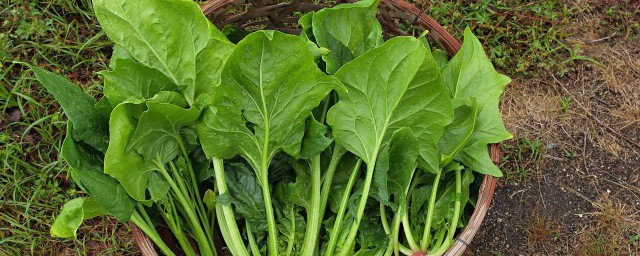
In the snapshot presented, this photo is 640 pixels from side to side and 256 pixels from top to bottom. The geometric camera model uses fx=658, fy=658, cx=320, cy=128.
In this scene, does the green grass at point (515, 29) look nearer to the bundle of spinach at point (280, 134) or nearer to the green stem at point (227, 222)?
the bundle of spinach at point (280, 134)

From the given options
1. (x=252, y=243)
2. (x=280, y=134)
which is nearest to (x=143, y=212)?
(x=252, y=243)

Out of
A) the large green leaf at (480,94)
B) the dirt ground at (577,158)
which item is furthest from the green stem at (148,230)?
the dirt ground at (577,158)

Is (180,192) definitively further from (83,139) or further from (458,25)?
(458,25)

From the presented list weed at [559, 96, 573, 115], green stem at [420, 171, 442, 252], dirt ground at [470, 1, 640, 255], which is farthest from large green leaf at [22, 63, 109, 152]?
weed at [559, 96, 573, 115]

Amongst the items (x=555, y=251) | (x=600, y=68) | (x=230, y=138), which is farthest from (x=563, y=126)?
(x=230, y=138)

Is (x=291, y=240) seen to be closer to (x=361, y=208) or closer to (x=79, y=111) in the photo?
(x=361, y=208)

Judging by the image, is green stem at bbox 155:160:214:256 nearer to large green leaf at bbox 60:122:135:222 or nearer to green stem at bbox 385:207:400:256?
large green leaf at bbox 60:122:135:222
